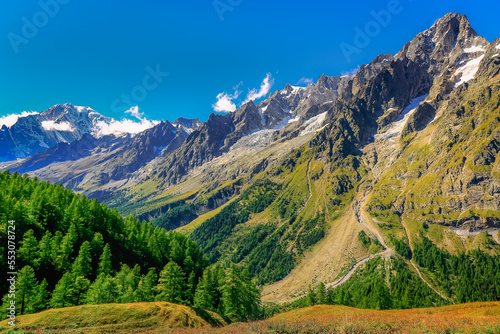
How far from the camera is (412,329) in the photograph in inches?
998

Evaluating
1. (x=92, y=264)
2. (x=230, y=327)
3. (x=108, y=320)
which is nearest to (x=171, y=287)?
(x=92, y=264)

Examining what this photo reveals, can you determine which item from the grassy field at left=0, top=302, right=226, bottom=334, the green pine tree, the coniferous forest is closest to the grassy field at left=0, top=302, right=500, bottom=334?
the grassy field at left=0, top=302, right=226, bottom=334

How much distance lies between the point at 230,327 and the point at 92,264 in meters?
45.1

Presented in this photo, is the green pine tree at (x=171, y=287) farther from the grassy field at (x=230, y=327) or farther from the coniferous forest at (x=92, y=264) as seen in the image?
the grassy field at (x=230, y=327)

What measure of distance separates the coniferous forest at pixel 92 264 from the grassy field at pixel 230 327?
49.3 feet

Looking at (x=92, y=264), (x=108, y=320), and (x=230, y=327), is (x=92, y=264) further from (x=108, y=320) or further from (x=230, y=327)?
(x=230, y=327)

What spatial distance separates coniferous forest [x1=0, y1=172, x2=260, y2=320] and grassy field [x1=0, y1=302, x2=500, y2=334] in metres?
15.0

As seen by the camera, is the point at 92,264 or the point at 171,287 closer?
the point at 171,287

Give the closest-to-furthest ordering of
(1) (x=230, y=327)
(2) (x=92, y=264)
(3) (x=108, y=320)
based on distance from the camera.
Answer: (3) (x=108, y=320), (1) (x=230, y=327), (2) (x=92, y=264)

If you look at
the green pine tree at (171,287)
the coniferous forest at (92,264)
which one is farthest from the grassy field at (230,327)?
the green pine tree at (171,287)

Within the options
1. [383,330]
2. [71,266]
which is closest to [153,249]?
[71,266]

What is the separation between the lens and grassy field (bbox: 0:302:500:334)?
25.7m

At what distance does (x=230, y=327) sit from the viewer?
32.6m

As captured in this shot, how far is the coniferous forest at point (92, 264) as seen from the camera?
153 feet
